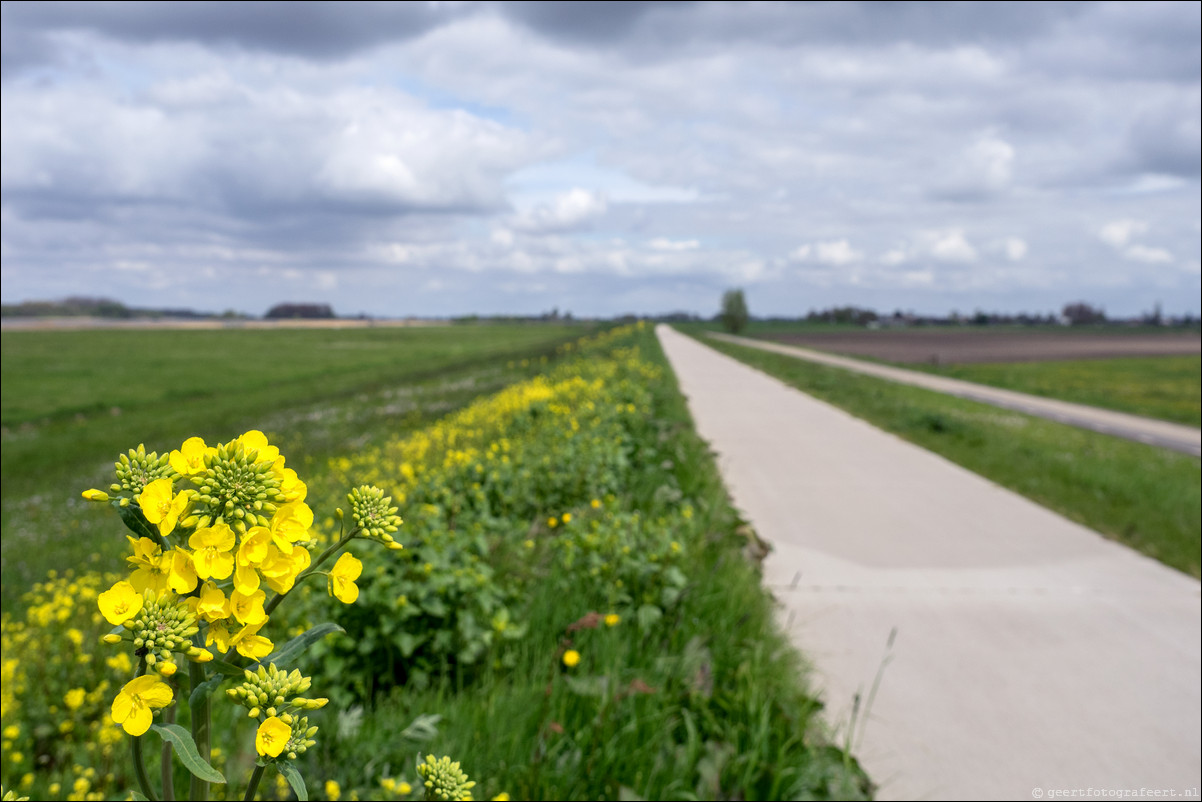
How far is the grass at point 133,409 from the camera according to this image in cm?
974

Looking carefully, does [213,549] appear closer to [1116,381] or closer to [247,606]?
[247,606]

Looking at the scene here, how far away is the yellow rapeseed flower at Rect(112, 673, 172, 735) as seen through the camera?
91 cm

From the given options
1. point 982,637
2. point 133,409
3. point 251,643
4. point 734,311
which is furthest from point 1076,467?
point 734,311

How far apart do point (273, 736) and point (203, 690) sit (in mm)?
127

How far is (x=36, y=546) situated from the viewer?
8.63 metres

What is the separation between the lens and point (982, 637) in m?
4.32

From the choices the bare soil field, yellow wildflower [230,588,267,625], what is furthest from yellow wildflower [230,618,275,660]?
the bare soil field

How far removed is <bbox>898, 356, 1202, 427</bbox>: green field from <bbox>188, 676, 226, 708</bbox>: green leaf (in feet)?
67.6

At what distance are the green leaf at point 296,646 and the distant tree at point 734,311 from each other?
9943 centimetres

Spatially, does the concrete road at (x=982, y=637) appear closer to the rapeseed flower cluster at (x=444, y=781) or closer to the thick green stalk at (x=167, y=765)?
the rapeseed flower cluster at (x=444, y=781)

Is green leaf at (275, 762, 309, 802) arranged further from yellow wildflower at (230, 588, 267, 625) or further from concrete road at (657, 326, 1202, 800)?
concrete road at (657, 326, 1202, 800)

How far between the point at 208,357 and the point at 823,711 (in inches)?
1875

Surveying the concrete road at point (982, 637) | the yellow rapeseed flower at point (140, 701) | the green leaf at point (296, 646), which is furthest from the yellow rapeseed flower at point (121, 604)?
the concrete road at point (982, 637)

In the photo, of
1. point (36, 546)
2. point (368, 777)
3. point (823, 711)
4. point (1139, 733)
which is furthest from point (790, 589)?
point (36, 546)
